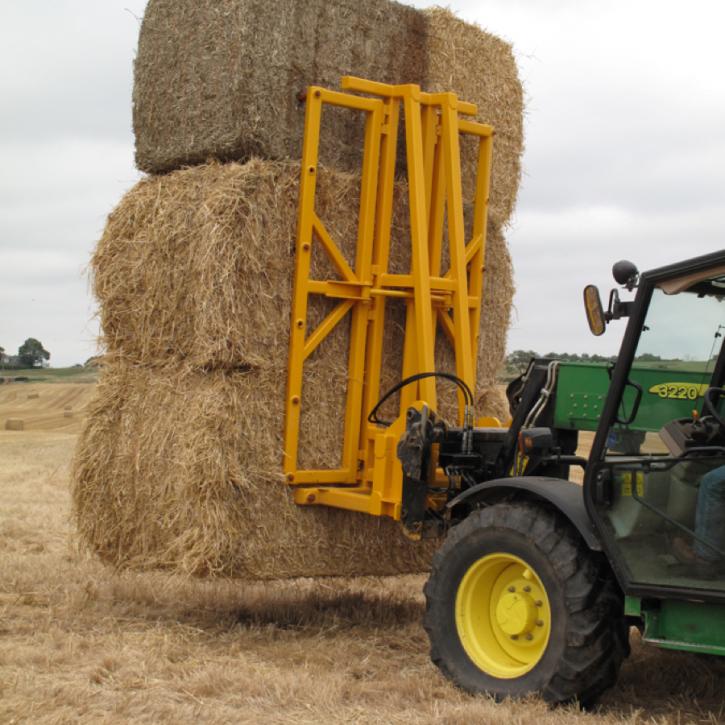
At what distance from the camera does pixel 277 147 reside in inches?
261

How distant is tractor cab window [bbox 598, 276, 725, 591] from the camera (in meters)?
4.71

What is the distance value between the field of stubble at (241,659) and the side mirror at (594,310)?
1.57m

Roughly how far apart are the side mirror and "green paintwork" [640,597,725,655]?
45.1 inches

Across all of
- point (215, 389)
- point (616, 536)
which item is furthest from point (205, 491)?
point (616, 536)

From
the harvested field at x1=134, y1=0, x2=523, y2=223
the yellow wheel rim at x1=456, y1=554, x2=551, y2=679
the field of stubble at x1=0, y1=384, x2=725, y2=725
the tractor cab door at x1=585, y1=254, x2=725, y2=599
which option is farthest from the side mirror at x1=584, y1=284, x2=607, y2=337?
the harvested field at x1=134, y1=0, x2=523, y2=223

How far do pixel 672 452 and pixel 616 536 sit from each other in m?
0.43

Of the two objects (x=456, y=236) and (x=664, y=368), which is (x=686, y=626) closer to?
(x=664, y=368)

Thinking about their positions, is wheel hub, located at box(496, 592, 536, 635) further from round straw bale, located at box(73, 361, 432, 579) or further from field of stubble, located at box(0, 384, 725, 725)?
round straw bale, located at box(73, 361, 432, 579)

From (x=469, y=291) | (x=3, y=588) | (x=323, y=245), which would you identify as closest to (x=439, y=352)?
(x=469, y=291)

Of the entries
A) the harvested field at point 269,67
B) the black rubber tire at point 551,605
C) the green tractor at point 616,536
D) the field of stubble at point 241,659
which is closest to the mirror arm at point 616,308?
the green tractor at point 616,536

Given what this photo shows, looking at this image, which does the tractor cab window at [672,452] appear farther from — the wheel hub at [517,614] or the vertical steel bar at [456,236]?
the vertical steel bar at [456,236]

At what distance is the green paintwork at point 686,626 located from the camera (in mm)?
4680

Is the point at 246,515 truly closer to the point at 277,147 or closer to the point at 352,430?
the point at 352,430

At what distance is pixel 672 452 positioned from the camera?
16.2ft
